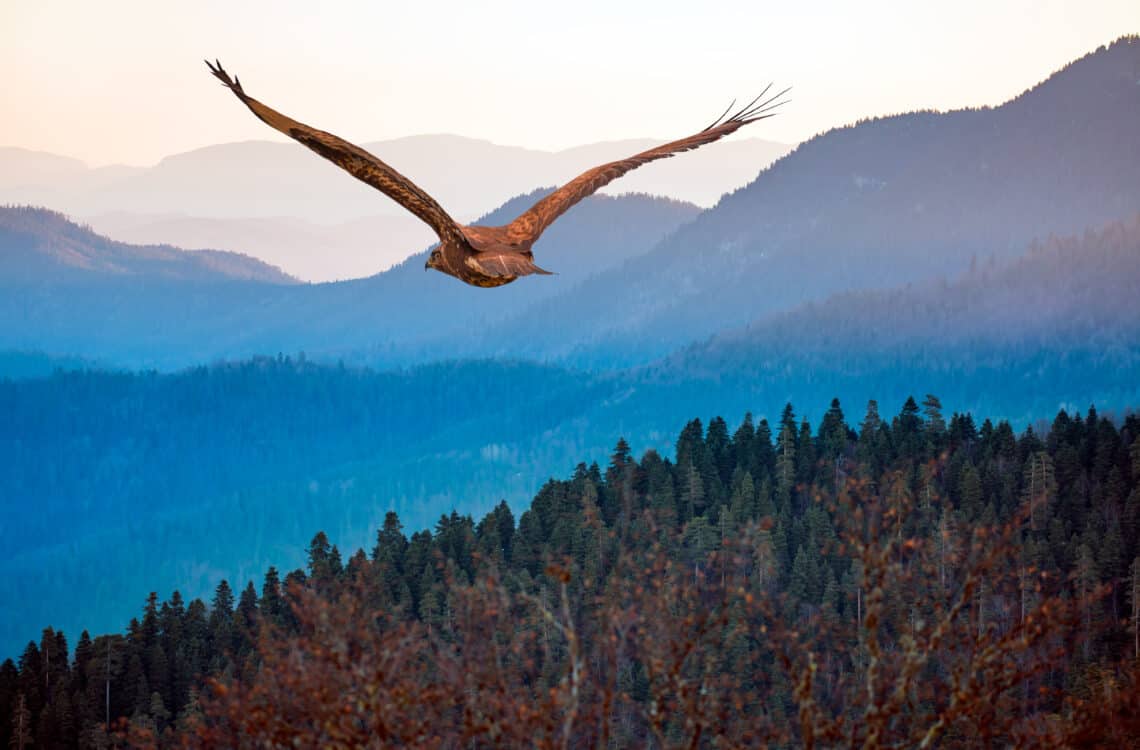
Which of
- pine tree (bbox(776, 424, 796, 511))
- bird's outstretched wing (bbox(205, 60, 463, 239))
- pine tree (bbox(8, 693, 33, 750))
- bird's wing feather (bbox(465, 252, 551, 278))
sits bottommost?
pine tree (bbox(8, 693, 33, 750))

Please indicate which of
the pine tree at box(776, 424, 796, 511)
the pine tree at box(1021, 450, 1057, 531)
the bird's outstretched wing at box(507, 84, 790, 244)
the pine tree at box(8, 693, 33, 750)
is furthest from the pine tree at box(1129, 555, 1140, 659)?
the pine tree at box(8, 693, 33, 750)

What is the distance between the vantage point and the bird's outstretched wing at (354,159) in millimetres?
19734

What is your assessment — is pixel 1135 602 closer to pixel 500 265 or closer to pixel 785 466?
pixel 785 466

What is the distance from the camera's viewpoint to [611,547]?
75.2 meters

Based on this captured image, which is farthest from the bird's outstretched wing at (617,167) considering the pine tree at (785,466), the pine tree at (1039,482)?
the pine tree at (785,466)

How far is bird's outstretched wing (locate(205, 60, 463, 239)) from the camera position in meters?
19.7

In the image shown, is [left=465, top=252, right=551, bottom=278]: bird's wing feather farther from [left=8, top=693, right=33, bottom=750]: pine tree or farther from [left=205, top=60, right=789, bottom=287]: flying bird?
[left=8, top=693, right=33, bottom=750]: pine tree

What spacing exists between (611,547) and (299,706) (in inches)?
2170

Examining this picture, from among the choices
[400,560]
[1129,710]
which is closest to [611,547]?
[400,560]

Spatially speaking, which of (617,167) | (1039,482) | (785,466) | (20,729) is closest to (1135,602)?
(1039,482)

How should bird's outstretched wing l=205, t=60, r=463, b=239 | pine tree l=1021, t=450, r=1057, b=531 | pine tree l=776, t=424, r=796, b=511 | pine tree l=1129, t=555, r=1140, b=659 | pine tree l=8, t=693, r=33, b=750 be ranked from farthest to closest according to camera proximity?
pine tree l=776, t=424, r=796, b=511 → pine tree l=1021, t=450, r=1057, b=531 → pine tree l=8, t=693, r=33, b=750 → pine tree l=1129, t=555, r=1140, b=659 → bird's outstretched wing l=205, t=60, r=463, b=239

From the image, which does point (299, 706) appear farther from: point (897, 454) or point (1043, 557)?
point (897, 454)

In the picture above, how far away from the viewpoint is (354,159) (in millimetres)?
20016

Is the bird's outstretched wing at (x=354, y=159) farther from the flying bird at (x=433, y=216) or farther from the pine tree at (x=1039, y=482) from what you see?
the pine tree at (x=1039, y=482)
